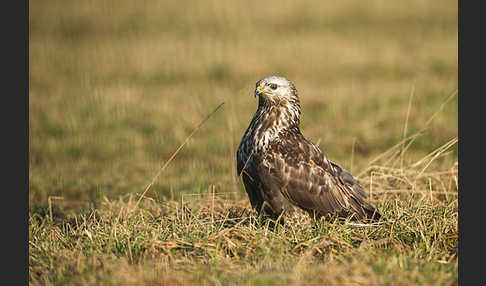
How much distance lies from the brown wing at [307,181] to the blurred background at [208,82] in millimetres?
1369

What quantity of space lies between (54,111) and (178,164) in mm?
3238

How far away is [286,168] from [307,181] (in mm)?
228

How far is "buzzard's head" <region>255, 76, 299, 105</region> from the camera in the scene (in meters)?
5.23

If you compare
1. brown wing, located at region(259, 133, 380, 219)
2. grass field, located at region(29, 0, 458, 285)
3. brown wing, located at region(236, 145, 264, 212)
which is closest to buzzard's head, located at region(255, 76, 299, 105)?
brown wing, located at region(259, 133, 380, 219)

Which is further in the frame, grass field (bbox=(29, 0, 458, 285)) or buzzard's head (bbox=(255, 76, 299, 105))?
buzzard's head (bbox=(255, 76, 299, 105))

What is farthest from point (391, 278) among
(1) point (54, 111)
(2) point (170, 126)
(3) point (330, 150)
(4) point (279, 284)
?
(1) point (54, 111)

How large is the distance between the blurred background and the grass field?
0.04m

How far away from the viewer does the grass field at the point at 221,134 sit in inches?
170

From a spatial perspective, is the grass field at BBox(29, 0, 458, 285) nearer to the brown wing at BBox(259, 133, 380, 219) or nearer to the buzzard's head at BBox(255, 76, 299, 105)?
the brown wing at BBox(259, 133, 380, 219)

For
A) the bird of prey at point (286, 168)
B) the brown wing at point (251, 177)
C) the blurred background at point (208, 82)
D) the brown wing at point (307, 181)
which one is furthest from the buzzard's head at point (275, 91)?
the blurred background at point (208, 82)

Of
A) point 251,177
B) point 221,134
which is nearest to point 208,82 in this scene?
point 221,134

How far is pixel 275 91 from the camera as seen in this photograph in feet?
17.3

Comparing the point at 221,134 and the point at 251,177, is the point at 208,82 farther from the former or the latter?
the point at 251,177

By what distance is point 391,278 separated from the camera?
3973mm
